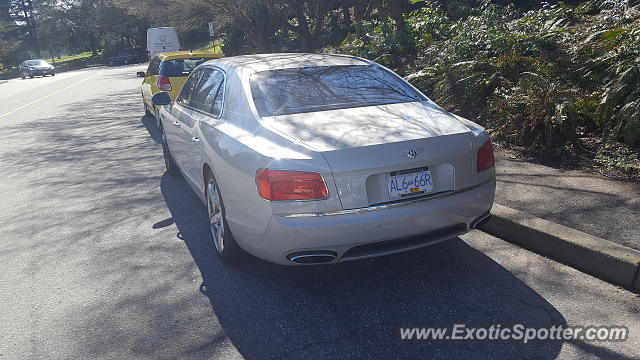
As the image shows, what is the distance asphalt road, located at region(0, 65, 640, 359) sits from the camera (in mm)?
3049

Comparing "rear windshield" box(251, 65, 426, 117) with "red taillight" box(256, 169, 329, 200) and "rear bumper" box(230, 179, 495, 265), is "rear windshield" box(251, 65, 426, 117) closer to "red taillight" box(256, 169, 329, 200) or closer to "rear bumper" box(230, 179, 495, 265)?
"red taillight" box(256, 169, 329, 200)

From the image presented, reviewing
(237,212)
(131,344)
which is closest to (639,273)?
(237,212)

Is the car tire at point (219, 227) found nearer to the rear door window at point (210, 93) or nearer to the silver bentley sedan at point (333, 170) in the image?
the silver bentley sedan at point (333, 170)

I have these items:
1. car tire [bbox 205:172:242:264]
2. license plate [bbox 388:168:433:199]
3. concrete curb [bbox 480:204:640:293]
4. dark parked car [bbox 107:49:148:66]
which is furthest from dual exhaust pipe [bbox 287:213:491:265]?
dark parked car [bbox 107:49:148:66]

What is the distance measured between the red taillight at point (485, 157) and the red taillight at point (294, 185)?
1164mm

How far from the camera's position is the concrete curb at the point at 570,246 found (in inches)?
135

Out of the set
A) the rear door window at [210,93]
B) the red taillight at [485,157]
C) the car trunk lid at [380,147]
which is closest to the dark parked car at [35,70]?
the rear door window at [210,93]

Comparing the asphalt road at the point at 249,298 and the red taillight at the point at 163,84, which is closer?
the asphalt road at the point at 249,298

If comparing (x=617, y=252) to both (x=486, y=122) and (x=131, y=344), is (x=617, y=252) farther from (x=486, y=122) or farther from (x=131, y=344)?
(x=486, y=122)

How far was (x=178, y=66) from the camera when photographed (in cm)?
1076

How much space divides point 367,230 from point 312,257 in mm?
391

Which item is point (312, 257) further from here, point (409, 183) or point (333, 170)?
point (409, 183)

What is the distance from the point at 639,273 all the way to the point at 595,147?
268cm

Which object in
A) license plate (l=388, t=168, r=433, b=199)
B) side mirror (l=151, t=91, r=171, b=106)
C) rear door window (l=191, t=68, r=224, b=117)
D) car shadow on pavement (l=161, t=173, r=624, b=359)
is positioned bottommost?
car shadow on pavement (l=161, t=173, r=624, b=359)
